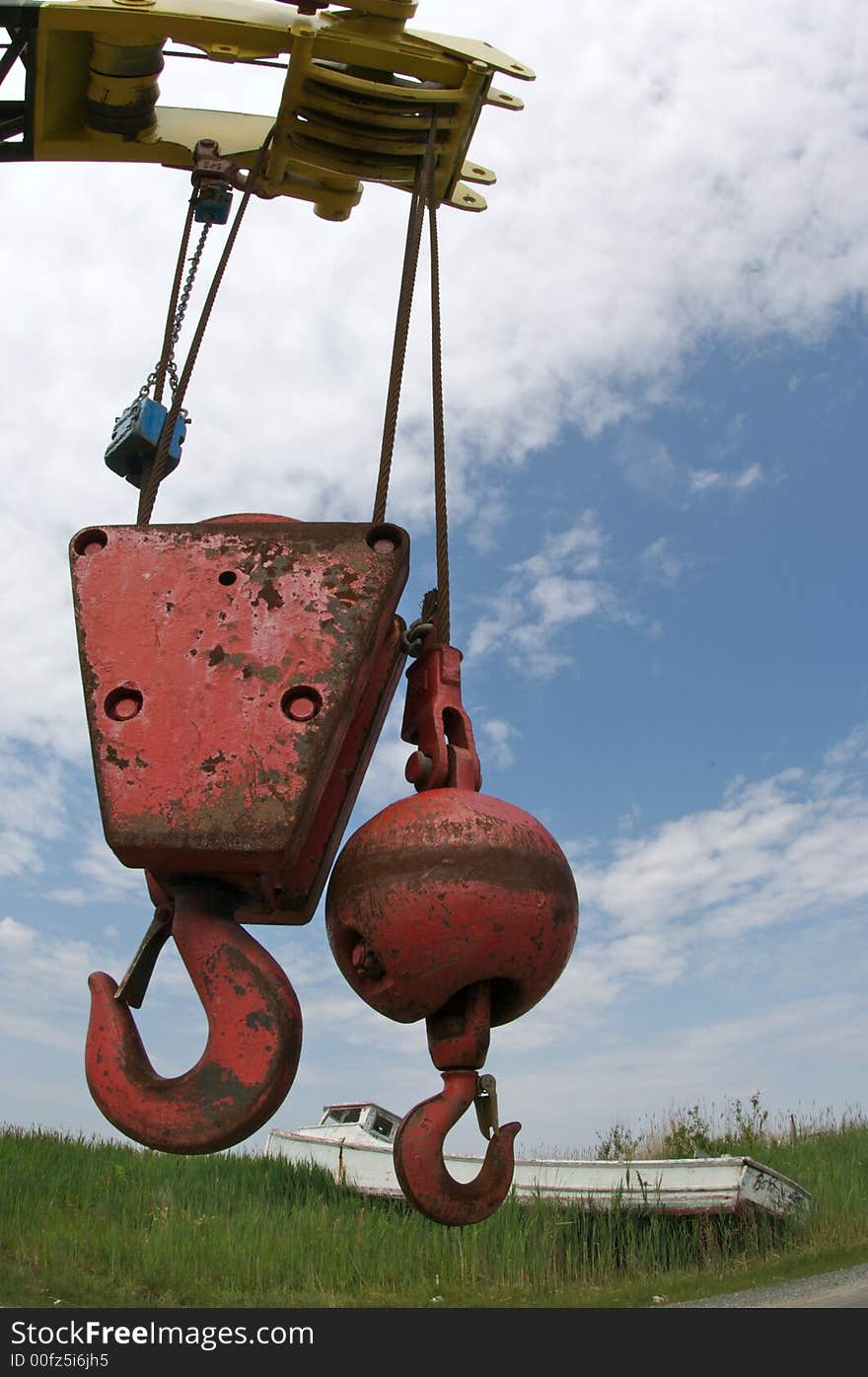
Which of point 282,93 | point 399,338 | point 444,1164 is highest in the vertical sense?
point 282,93

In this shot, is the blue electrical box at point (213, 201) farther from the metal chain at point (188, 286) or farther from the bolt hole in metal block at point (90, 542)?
the bolt hole in metal block at point (90, 542)

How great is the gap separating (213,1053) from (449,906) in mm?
374

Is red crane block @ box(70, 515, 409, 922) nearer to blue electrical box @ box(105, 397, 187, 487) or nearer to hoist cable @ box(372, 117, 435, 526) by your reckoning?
hoist cable @ box(372, 117, 435, 526)

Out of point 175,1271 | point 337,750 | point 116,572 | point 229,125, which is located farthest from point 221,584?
point 175,1271

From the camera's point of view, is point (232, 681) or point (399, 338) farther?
point (399, 338)

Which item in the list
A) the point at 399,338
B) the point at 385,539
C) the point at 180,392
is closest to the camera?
the point at 385,539

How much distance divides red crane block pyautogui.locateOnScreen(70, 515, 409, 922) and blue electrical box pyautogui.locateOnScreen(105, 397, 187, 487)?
4.68 feet

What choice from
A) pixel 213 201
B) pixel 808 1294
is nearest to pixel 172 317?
pixel 213 201

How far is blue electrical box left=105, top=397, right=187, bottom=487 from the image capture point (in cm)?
327

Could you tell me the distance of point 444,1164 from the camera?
1.69 metres

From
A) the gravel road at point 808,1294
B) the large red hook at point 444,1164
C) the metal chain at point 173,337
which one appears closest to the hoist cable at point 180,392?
the metal chain at point 173,337

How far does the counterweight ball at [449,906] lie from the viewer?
5.54 feet

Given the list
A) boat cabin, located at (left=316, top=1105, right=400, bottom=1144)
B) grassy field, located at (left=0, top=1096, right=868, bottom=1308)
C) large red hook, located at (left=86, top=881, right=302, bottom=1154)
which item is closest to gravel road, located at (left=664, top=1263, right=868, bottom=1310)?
grassy field, located at (left=0, top=1096, right=868, bottom=1308)

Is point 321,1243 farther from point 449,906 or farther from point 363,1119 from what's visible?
point 449,906
